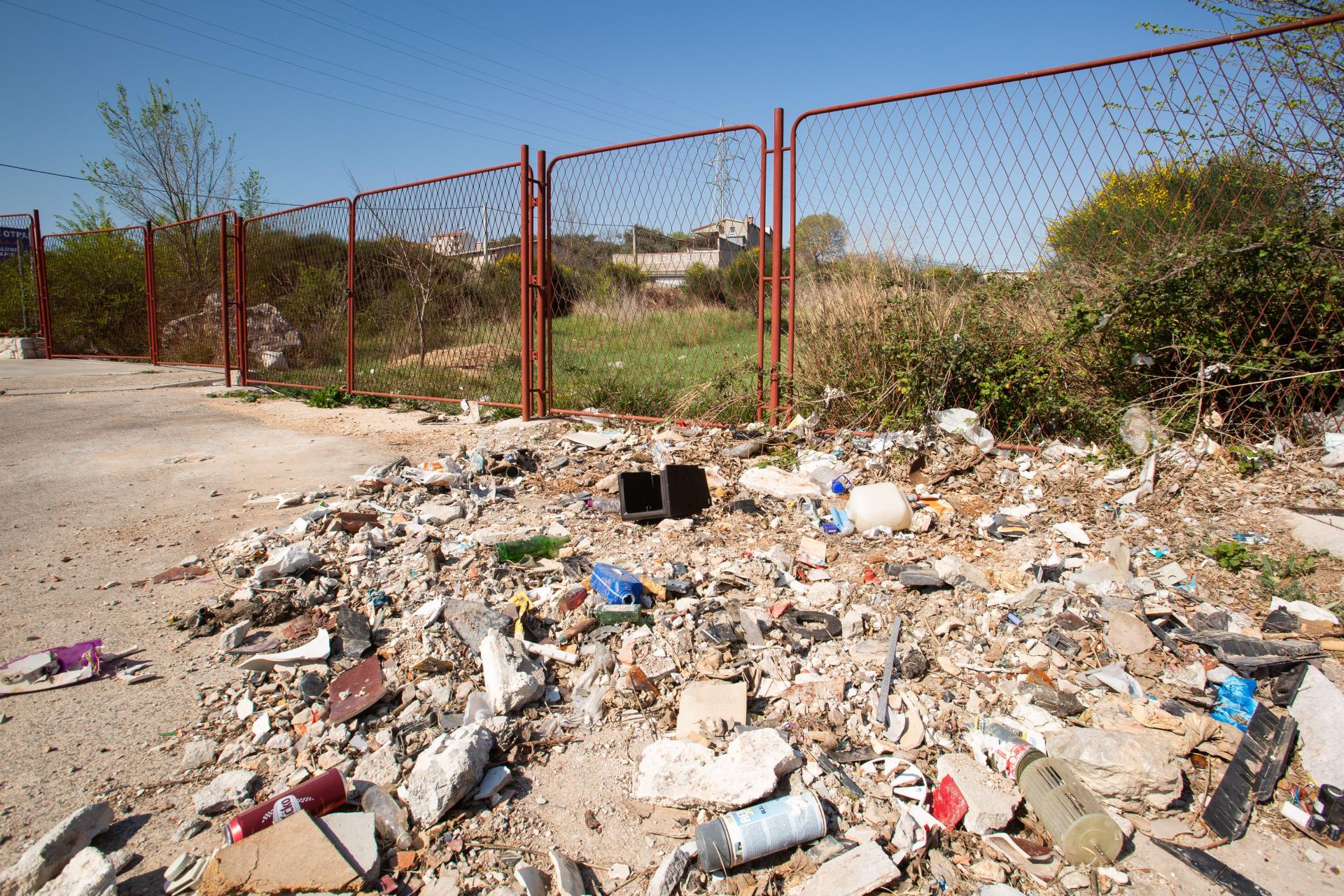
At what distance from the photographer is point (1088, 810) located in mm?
1695

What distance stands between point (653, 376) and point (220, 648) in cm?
351

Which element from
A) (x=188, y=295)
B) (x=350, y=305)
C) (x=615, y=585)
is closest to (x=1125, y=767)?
(x=615, y=585)

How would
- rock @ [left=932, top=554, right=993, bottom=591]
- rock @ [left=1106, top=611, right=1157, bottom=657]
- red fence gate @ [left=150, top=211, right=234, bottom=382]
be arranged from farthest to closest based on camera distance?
red fence gate @ [left=150, top=211, right=234, bottom=382], rock @ [left=932, top=554, right=993, bottom=591], rock @ [left=1106, top=611, right=1157, bottom=657]

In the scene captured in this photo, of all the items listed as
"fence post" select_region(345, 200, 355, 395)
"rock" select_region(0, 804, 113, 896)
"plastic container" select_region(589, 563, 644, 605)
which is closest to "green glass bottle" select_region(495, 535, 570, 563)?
"plastic container" select_region(589, 563, 644, 605)

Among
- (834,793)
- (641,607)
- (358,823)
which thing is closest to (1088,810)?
(834,793)

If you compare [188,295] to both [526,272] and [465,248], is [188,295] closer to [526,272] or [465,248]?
[465,248]

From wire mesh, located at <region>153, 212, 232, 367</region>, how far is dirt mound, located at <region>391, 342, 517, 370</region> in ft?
17.7

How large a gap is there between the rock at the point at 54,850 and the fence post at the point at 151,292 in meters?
11.4

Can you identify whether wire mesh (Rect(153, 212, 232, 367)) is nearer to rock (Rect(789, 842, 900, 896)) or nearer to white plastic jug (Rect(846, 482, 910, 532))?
white plastic jug (Rect(846, 482, 910, 532))

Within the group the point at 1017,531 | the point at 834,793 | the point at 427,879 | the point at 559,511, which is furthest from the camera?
the point at 559,511

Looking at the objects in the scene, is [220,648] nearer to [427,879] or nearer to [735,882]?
[427,879]

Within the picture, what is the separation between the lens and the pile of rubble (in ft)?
5.35

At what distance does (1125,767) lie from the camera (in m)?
1.79

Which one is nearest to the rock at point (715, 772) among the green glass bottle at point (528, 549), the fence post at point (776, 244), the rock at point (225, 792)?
the rock at point (225, 792)
